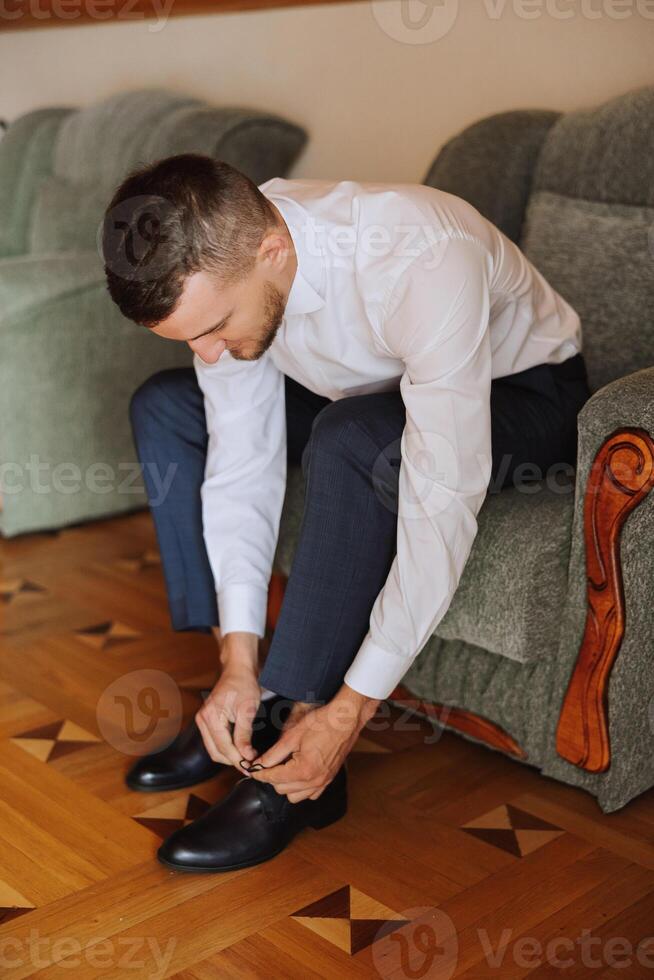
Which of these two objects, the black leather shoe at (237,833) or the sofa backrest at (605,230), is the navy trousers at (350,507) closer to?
the black leather shoe at (237,833)

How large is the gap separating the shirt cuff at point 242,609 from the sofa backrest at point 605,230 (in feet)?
2.23

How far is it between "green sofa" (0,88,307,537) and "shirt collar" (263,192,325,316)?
1.10 m

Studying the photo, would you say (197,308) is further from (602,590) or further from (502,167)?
(502,167)

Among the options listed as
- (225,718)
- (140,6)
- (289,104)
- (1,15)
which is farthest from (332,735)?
(1,15)

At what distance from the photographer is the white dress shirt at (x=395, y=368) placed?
1212mm

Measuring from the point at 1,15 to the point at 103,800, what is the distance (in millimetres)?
3158

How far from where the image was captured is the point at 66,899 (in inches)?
48.2

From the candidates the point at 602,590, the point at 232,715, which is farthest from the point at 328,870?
the point at 602,590

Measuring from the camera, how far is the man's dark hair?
1.15 metres

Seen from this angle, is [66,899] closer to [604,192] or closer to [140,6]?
[604,192]

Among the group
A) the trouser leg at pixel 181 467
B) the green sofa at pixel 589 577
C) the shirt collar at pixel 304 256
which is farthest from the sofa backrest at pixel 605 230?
the shirt collar at pixel 304 256

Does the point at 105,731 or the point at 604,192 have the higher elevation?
the point at 604,192

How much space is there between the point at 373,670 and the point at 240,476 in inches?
14.8

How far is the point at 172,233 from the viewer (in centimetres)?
114
